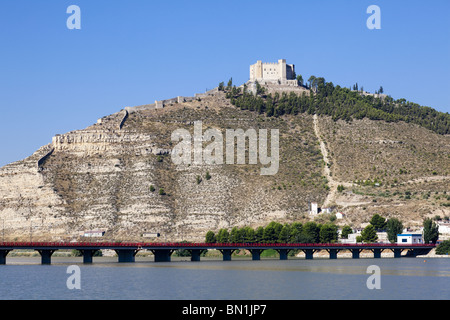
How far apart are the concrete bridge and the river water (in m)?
14.9

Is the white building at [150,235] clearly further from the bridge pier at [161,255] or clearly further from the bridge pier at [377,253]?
the bridge pier at [377,253]

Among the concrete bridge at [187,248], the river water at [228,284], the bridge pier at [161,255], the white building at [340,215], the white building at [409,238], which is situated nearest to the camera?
the river water at [228,284]

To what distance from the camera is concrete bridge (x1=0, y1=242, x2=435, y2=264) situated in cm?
12425

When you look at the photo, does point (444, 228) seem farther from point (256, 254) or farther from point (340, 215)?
point (256, 254)

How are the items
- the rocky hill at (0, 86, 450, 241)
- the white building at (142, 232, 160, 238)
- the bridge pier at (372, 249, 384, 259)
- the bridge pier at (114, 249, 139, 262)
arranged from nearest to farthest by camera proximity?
1. the bridge pier at (114, 249, 139, 262)
2. the bridge pier at (372, 249, 384, 259)
3. the white building at (142, 232, 160, 238)
4. the rocky hill at (0, 86, 450, 241)

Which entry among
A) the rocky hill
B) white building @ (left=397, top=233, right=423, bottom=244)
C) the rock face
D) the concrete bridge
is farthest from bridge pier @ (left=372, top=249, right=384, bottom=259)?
the rock face

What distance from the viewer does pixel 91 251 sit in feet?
428

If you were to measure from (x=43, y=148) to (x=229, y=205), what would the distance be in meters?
52.4

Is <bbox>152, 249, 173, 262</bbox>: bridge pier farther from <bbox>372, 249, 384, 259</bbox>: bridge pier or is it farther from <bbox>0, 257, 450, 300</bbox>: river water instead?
<bbox>372, 249, 384, 259</bbox>: bridge pier

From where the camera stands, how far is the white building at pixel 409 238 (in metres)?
149

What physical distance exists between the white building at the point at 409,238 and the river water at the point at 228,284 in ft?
131

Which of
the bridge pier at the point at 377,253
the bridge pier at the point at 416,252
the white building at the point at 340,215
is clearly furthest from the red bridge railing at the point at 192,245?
the white building at the point at 340,215
